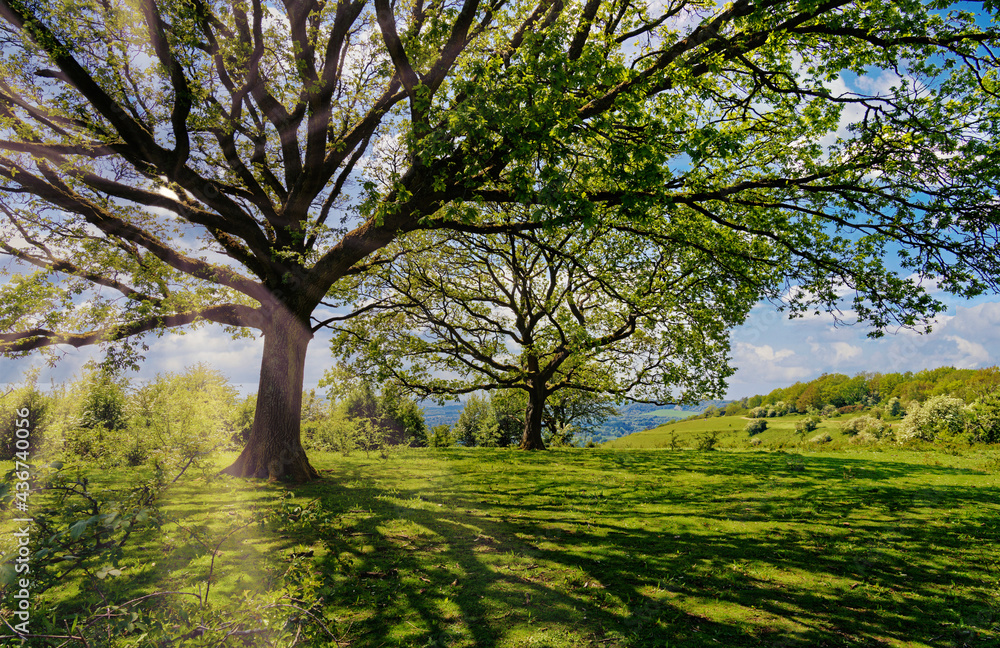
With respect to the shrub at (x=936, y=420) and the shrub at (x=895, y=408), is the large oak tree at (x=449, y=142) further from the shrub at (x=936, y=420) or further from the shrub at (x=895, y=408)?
the shrub at (x=895, y=408)

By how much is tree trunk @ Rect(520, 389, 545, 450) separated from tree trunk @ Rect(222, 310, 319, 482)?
12.6 m

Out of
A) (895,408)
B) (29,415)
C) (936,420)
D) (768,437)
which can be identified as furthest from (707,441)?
(29,415)

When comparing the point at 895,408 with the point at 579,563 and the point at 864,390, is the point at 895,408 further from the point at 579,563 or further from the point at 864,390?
the point at 579,563

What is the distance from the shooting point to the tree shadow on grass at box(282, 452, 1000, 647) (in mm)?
4371

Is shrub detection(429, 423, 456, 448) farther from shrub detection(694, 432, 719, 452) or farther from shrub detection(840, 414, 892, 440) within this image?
shrub detection(840, 414, 892, 440)

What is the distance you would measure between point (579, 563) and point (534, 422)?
16.3m

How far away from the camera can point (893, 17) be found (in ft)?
26.7

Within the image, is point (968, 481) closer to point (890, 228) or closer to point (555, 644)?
point (890, 228)

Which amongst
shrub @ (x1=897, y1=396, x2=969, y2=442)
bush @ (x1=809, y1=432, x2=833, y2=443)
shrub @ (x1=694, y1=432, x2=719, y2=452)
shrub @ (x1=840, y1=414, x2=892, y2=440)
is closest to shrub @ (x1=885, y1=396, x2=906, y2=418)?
shrub @ (x1=840, y1=414, x2=892, y2=440)

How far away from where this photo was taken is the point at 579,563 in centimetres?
599

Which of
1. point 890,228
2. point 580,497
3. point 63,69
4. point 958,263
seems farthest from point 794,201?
point 63,69

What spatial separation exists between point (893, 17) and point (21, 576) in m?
14.1

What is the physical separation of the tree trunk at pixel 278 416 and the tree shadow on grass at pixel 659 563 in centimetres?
118

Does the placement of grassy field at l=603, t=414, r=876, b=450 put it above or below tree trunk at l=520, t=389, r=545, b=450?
below
